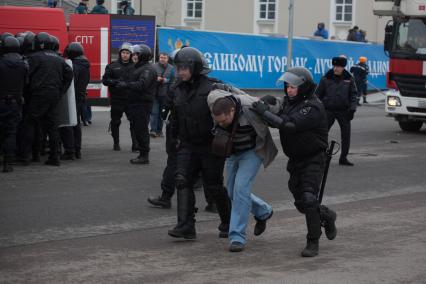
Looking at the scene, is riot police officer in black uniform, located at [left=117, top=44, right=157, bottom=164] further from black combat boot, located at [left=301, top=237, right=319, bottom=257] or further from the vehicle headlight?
the vehicle headlight

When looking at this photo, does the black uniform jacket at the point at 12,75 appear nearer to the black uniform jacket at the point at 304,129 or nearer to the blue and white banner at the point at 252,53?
the black uniform jacket at the point at 304,129

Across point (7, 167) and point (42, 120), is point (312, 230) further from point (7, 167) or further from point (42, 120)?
point (42, 120)

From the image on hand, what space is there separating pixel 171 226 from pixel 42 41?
195 inches

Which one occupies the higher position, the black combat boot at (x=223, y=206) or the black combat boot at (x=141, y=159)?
the black combat boot at (x=223, y=206)

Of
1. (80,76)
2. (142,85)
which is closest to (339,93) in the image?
(142,85)

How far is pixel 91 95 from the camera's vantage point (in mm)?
19094

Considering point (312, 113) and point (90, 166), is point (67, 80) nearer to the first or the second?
point (90, 166)

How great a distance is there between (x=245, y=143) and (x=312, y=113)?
0.66 meters

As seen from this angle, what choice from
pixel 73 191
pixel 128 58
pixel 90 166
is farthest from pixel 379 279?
pixel 128 58

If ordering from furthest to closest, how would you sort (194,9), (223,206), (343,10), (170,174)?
(194,9) < (343,10) < (170,174) < (223,206)

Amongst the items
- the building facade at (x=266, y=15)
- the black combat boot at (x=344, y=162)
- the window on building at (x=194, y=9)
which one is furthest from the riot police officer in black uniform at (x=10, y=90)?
Answer: the window on building at (x=194, y=9)

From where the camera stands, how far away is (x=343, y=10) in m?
41.9

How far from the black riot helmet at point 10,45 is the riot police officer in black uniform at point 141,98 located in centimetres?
193

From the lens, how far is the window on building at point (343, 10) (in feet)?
137
